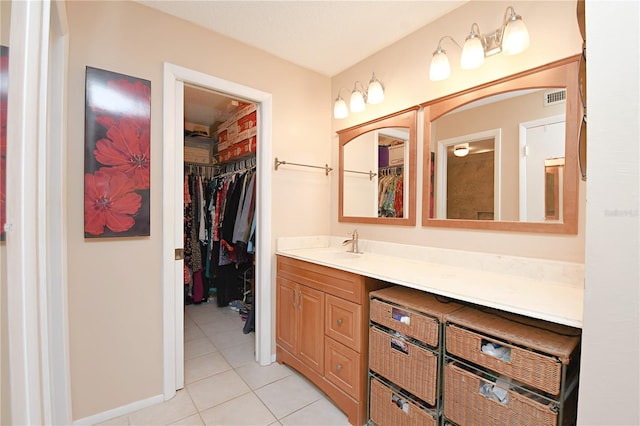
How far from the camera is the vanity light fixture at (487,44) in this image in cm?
141

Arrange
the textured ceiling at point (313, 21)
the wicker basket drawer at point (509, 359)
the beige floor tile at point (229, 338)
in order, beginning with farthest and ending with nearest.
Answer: the beige floor tile at point (229, 338) → the textured ceiling at point (313, 21) → the wicker basket drawer at point (509, 359)

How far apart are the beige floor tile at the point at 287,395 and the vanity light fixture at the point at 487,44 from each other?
218 cm

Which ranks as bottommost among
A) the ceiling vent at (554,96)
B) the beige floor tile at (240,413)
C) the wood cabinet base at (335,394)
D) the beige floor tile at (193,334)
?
the beige floor tile at (240,413)

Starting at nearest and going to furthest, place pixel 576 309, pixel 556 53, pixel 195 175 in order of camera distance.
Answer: pixel 576 309
pixel 556 53
pixel 195 175

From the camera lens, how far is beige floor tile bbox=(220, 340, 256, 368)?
2293 millimetres

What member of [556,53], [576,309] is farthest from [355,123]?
[576,309]

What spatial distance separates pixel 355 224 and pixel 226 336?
1649 mm

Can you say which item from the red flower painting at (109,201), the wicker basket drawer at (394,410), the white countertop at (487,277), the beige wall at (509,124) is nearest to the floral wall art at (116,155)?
the red flower painting at (109,201)

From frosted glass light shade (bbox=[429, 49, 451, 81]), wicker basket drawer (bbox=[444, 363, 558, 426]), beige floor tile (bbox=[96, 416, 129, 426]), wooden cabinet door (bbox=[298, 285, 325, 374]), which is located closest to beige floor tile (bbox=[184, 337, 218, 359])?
beige floor tile (bbox=[96, 416, 129, 426])

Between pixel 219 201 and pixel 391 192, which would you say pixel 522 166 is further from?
pixel 219 201

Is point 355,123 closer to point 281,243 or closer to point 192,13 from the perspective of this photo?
point 281,243

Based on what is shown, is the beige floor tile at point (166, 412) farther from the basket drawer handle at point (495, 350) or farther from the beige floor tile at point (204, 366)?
the basket drawer handle at point (495, 350)

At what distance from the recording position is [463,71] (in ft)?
5.74

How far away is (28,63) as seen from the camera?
65 cm
